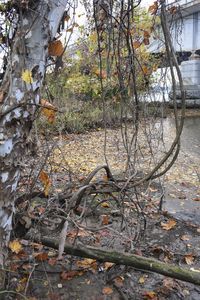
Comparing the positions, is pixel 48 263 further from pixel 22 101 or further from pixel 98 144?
pixel 98 144

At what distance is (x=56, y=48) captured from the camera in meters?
2.77

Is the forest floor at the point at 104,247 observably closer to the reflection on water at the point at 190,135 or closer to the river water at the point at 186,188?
the river water at the point at 186,188

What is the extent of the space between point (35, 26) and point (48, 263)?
2201 mm

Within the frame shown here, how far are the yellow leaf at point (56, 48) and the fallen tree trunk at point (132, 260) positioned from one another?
1.49 m

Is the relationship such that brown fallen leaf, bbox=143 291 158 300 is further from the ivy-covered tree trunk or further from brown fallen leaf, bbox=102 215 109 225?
the ivy-covered tree trunk

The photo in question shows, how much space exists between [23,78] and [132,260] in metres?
1.59

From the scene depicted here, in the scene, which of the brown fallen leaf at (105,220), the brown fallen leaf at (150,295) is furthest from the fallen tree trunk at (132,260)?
the brown fallen leaf at (105,220)

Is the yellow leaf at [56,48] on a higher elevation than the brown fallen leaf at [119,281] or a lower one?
higher

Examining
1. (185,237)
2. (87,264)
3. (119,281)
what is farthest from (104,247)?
(185,237)

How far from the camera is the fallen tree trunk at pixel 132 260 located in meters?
2.90

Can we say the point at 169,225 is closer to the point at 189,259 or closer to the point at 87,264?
the point at 189,259

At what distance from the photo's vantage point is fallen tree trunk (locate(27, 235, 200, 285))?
2.90 m

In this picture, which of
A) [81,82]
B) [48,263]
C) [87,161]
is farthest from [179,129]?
[81,82]

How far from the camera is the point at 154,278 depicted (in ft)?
12.1
